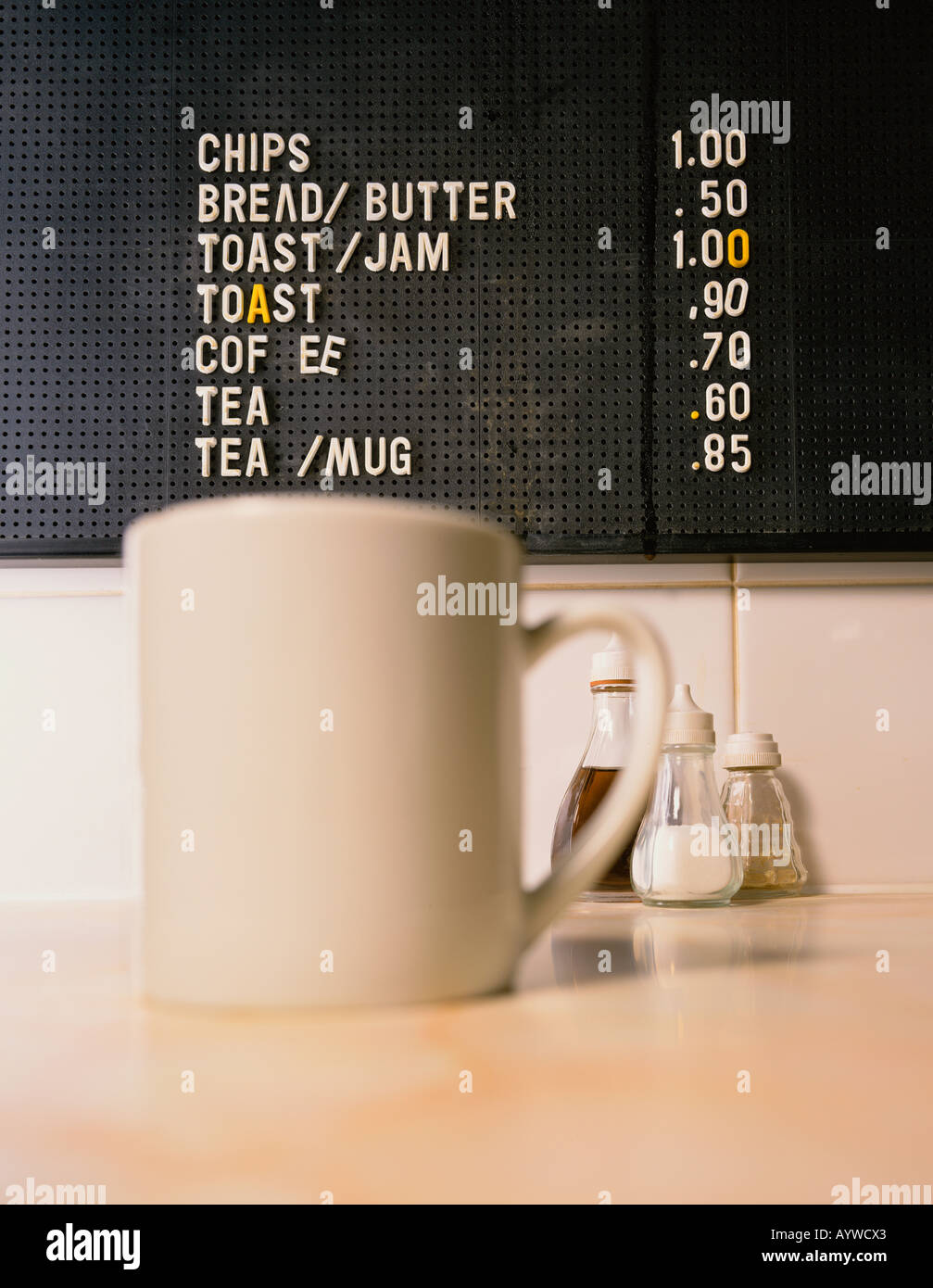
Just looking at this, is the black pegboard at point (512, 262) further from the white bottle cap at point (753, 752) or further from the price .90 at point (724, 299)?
the white bottle cap at point (753, 752)

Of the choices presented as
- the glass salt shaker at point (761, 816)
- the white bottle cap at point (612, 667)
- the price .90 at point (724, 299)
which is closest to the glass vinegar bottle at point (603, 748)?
the white bottle cap at point (612, 667)

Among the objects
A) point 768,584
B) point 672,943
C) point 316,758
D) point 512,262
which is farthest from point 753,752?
point 316,758

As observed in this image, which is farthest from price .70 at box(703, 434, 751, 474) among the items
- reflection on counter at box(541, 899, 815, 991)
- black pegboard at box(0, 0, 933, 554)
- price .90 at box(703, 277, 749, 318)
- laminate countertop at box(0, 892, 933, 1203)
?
laminate countertop at box(0, 892, 933, 1203)

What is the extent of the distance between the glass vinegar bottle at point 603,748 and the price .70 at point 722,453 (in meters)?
0.22

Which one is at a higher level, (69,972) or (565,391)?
(565,391)

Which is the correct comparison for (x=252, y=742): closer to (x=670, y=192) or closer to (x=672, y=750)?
(x=672, y=750)

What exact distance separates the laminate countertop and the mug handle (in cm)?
3

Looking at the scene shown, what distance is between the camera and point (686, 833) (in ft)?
2.39

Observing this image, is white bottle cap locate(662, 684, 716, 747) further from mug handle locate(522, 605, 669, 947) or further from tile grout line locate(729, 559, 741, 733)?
mug handle locate(522, 605, 669, 947)

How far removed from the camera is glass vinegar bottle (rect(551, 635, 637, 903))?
2.68 ft

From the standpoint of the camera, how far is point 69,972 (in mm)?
446

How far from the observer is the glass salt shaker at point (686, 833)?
2.36 feet
